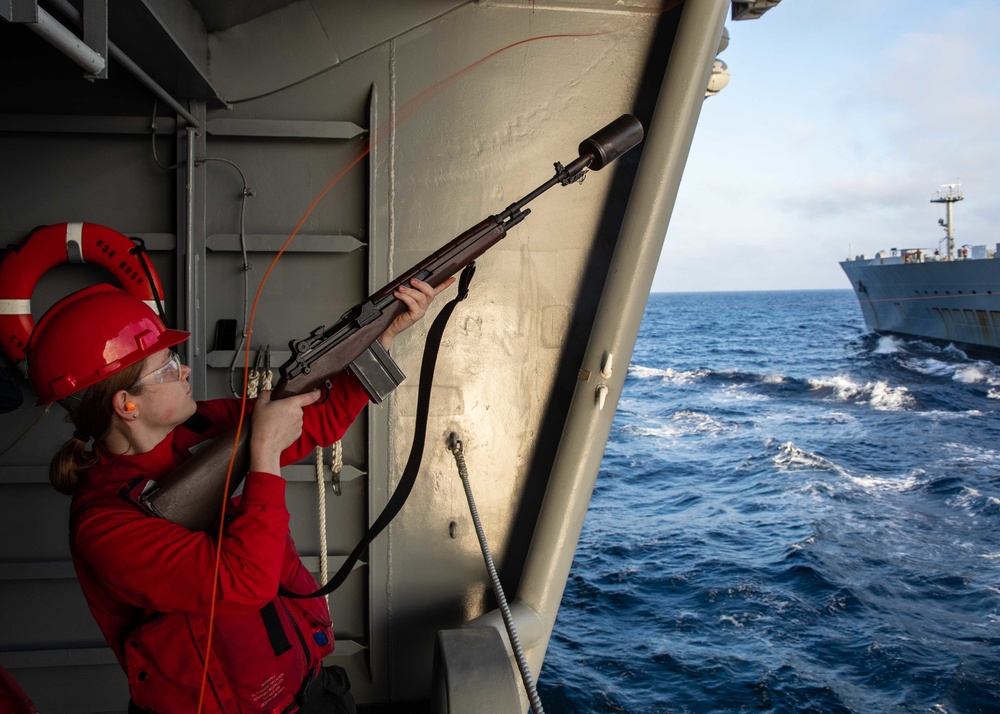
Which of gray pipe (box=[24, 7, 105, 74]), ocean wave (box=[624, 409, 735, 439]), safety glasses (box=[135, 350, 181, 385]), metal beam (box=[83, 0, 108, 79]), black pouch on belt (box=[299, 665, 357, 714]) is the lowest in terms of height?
ocean wave (box=[624, 409, 735, 439])

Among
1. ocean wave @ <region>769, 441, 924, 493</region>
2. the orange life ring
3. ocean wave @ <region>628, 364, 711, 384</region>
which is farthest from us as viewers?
ocean wave @ <region>628, 364, 711, 384</region>

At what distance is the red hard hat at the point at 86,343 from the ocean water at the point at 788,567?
25.6 ft

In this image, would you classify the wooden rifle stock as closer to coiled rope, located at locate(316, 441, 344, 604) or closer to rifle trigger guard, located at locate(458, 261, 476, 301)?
rifle trigger guard, located at locate(458, 261, 476, 301)

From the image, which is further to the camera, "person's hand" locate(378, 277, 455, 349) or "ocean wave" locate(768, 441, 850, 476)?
"ocean wave" locate(768, 441, 850, 476)

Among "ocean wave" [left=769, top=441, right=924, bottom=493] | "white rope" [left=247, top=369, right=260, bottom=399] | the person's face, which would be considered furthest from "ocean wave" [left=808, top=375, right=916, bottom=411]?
the person's face

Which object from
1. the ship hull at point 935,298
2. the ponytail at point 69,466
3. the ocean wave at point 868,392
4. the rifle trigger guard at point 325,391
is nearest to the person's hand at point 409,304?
the rifle trigger guard at point 325,391

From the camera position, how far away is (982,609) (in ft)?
37.1

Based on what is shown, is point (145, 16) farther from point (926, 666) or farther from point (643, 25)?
point (926, 666)

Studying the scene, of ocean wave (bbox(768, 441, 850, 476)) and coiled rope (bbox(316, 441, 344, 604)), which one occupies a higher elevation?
coiled rope (bbox(316, 441, 344, 604))

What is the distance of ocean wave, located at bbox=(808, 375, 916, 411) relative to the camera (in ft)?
86.4

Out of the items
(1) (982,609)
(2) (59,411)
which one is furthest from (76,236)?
(1) (982,609)

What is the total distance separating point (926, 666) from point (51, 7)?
11531mm

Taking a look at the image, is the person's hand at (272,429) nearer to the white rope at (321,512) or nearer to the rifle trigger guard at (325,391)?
the rifle trigger guard at (325,391)

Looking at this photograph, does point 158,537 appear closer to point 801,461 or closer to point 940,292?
point 801,461
